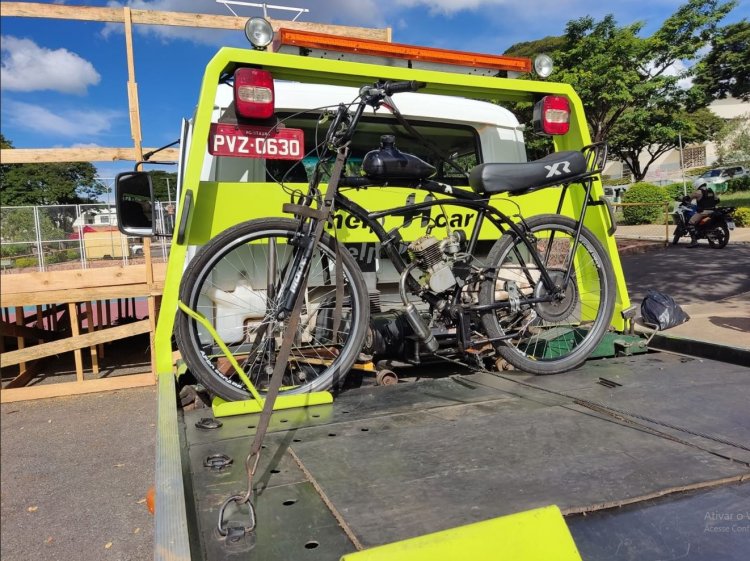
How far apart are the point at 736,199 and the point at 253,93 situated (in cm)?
3124

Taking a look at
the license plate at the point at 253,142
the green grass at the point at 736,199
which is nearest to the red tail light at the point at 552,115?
the license plate at the point at 253,142

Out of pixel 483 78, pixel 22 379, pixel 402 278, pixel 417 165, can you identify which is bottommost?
pixel 22 379

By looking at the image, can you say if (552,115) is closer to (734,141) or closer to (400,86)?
(400,86)

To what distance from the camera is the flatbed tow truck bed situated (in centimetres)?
125

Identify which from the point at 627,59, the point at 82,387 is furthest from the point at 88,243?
the point at 627,59

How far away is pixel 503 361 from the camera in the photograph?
9.67 feet

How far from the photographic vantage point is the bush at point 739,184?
1227 inches

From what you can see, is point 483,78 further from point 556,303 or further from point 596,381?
point 596,381

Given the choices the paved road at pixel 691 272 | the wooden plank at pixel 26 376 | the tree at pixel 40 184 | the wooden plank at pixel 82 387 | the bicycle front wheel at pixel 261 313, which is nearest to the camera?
the tree at pixel 40 184

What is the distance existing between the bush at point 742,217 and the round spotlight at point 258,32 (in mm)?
21925

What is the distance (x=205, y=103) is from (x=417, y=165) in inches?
37.6

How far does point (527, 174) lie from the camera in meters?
2.70

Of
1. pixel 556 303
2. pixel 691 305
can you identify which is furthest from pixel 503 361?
pixel 691 305

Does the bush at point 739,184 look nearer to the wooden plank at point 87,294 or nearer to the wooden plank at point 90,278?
the wooden plank at point 90,278
